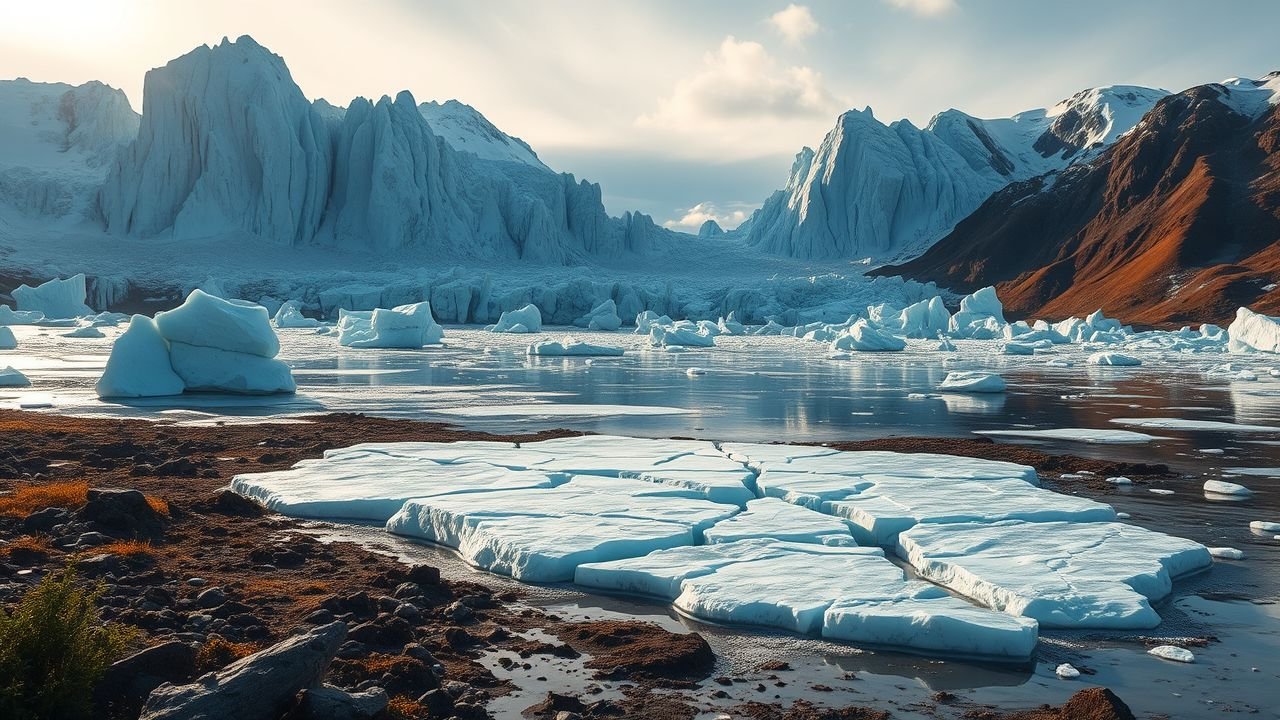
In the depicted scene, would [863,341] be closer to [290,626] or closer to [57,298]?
[290,626]

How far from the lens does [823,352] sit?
51.7m

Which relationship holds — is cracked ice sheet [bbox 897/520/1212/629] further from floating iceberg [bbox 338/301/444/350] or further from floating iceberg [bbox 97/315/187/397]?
floating iceberg [bbox 338/301/444/350]

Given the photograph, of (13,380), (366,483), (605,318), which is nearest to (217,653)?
(366,483)

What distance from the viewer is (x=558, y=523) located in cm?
964

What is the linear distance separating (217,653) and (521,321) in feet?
214

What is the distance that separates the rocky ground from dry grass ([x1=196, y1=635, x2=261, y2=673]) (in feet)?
0.04

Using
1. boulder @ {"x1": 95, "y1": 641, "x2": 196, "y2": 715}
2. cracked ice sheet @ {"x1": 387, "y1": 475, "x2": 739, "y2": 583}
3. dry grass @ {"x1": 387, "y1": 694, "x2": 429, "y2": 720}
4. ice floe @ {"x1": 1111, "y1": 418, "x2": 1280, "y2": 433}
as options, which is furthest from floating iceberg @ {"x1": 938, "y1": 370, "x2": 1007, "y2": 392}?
boulder @ {"x1": 95, "y1": 641, "x2": 196, "y2": 715}

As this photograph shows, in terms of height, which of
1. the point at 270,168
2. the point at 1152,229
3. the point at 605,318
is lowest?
the point at 605,318

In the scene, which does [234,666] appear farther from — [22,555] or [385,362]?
[385,362]

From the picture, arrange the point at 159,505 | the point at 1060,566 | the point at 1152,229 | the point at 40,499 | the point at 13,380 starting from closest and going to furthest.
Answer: the point at 1060,566 → the point at 40,499 → the point at 159,505 → the point at 13,380 → the point at 1152,229

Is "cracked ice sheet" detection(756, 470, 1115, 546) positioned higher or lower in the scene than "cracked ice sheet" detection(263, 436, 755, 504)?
lower

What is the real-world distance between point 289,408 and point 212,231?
94.8 m

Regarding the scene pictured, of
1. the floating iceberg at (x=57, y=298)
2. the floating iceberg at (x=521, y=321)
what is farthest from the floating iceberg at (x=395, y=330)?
the floating iceberg at (x=57, y=298)

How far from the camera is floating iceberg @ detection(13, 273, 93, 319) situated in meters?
73.1
